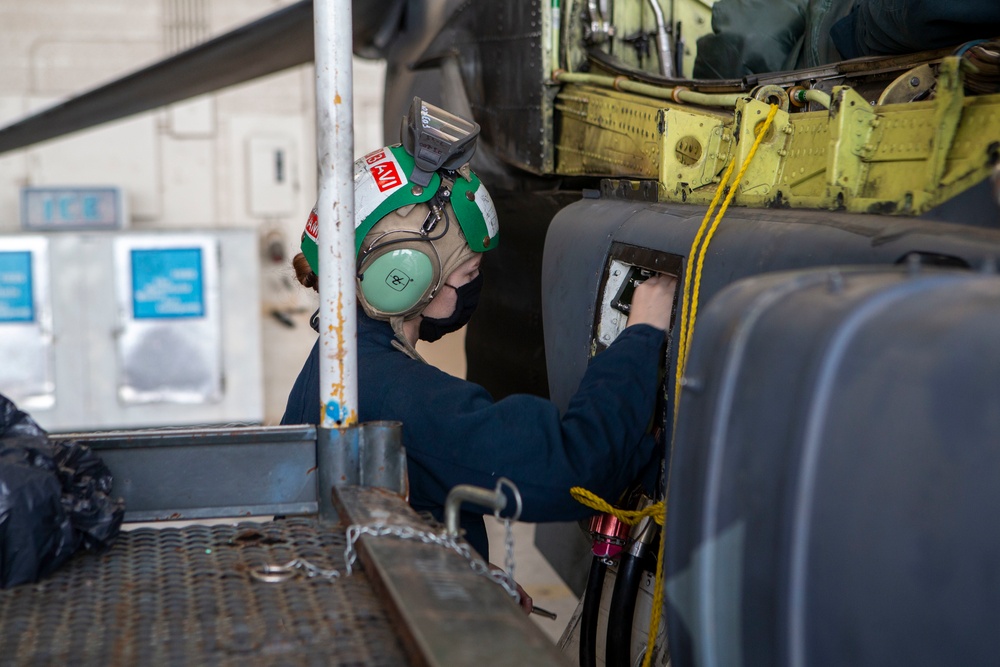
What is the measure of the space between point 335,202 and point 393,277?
0.51 metres

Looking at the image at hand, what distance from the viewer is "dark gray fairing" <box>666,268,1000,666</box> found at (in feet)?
2.53

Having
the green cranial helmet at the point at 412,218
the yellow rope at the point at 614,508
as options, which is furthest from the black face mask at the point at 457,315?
A: the yellow rope at the point at 614,508

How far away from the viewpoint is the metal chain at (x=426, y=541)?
1.12 meters

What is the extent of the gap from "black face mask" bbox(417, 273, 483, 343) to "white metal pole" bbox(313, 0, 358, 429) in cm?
63

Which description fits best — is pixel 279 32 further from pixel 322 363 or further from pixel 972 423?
pixel 972 423

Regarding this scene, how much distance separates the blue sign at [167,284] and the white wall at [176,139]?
164 cm

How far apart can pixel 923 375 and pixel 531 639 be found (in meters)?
0.41

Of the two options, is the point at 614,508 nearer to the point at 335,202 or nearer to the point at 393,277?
the point at 393,277

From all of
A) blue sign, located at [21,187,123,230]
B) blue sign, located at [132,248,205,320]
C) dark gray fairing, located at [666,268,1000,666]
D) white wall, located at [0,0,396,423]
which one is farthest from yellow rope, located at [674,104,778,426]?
blue sign, located at [21,187,123,230]

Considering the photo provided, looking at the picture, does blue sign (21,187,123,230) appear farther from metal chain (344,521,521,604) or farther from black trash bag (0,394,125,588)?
metal chain (344,521,521,604)

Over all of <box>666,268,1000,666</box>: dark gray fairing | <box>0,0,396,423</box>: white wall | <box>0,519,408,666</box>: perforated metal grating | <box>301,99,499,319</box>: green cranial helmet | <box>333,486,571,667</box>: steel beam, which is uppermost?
<box>0,0,396,423</box>: white wall

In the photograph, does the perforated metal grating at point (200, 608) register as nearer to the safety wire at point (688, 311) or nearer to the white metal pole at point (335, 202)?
the white metal pole at point (335, 202)

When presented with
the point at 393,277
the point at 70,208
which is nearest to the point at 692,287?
the point at 393,277

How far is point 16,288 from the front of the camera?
20.6 ft
